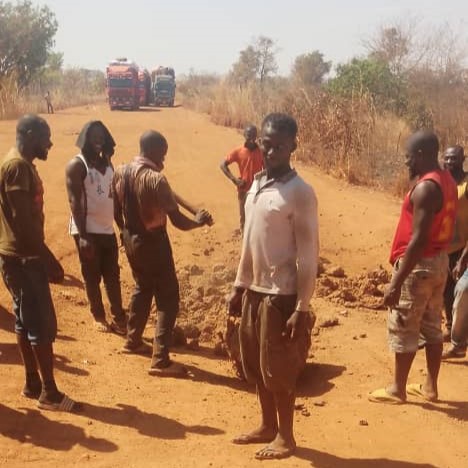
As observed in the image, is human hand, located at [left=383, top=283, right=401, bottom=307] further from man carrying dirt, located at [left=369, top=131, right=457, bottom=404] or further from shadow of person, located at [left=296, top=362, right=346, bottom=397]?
shadow of person, located at [left=296, top=362, right=346, bottom=397]

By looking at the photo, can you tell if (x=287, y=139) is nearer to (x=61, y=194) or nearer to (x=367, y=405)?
(x=367, y=405)

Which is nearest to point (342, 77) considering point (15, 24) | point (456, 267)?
point (456, 267)

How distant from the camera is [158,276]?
5.07 meters

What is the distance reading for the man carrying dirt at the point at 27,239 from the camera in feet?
12.7

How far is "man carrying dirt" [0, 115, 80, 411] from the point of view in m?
3.87

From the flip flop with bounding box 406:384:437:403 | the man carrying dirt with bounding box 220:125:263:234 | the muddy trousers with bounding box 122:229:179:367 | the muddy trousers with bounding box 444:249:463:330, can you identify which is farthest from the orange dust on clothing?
the flip flop with bounding box 406:384:437:403

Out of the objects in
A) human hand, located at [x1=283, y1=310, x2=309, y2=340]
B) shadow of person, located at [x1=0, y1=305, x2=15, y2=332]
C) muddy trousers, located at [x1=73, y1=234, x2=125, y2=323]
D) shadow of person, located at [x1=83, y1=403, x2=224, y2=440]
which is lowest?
shadow of person, located at [x1=83, y1=403, x2=224, y2=440]

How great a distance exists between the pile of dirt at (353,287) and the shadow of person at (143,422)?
2.90 metres

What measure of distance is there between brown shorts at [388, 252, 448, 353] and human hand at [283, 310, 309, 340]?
1.01m

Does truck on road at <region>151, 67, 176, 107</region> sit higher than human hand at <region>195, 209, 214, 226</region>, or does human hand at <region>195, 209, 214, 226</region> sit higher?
truck on road at <region>151, 67, 176, 107</region>

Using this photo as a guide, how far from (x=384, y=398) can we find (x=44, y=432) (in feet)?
6.86

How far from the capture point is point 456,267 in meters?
5.35

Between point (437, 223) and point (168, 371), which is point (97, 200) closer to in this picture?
point (168, 371)

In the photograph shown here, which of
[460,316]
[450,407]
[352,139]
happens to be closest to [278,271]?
[450,407]
